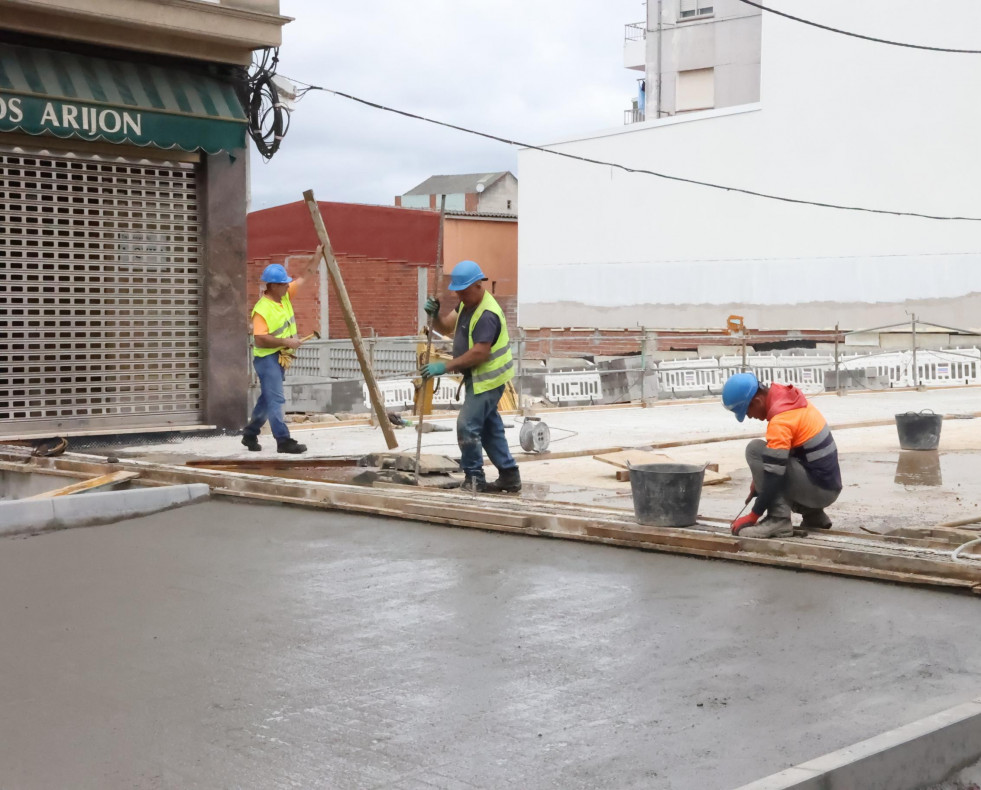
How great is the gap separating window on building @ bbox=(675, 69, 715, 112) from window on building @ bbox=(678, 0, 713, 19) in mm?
2391

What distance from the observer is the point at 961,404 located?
19969 millimetres

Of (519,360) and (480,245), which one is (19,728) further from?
(480,245)

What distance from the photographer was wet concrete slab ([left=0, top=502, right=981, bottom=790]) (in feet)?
13.8

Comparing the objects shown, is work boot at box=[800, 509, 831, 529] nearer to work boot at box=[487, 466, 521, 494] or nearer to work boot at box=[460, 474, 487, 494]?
work boot at box=[487, 466, 521, 494]

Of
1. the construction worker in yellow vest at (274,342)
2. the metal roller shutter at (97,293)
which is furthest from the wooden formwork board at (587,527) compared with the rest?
the metal roller shutter at (97,293)

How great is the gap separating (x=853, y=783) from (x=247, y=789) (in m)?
1.90

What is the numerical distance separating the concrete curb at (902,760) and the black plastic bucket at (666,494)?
3.51 m

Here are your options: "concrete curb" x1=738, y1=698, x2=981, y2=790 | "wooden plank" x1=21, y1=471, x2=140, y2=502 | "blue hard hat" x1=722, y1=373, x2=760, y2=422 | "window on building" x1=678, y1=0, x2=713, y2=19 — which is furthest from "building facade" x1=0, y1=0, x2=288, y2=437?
"window on building" x1=678, y1=0, x2=713, y2=19

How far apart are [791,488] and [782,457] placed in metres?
0.34

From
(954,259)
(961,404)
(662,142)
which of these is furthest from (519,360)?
(662,142)

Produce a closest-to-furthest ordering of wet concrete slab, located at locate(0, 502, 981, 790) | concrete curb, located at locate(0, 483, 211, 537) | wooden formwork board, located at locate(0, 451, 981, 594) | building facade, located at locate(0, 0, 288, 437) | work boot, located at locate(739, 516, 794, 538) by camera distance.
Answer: wet concrete slab, located at locate(0, 502, 981, 790), wooden formwork board, located at locate(0, 451, 981, 594), work boot, located at locate(739, 516, 794, 538), concrete curb, located at locate(0, 483, 211, 537), building facade, located at locate(0, 0, 288, 437)

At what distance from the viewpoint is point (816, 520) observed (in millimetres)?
7879

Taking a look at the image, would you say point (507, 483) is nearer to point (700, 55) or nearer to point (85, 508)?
point (85, 508)

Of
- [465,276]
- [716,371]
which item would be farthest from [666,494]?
[716,371]
